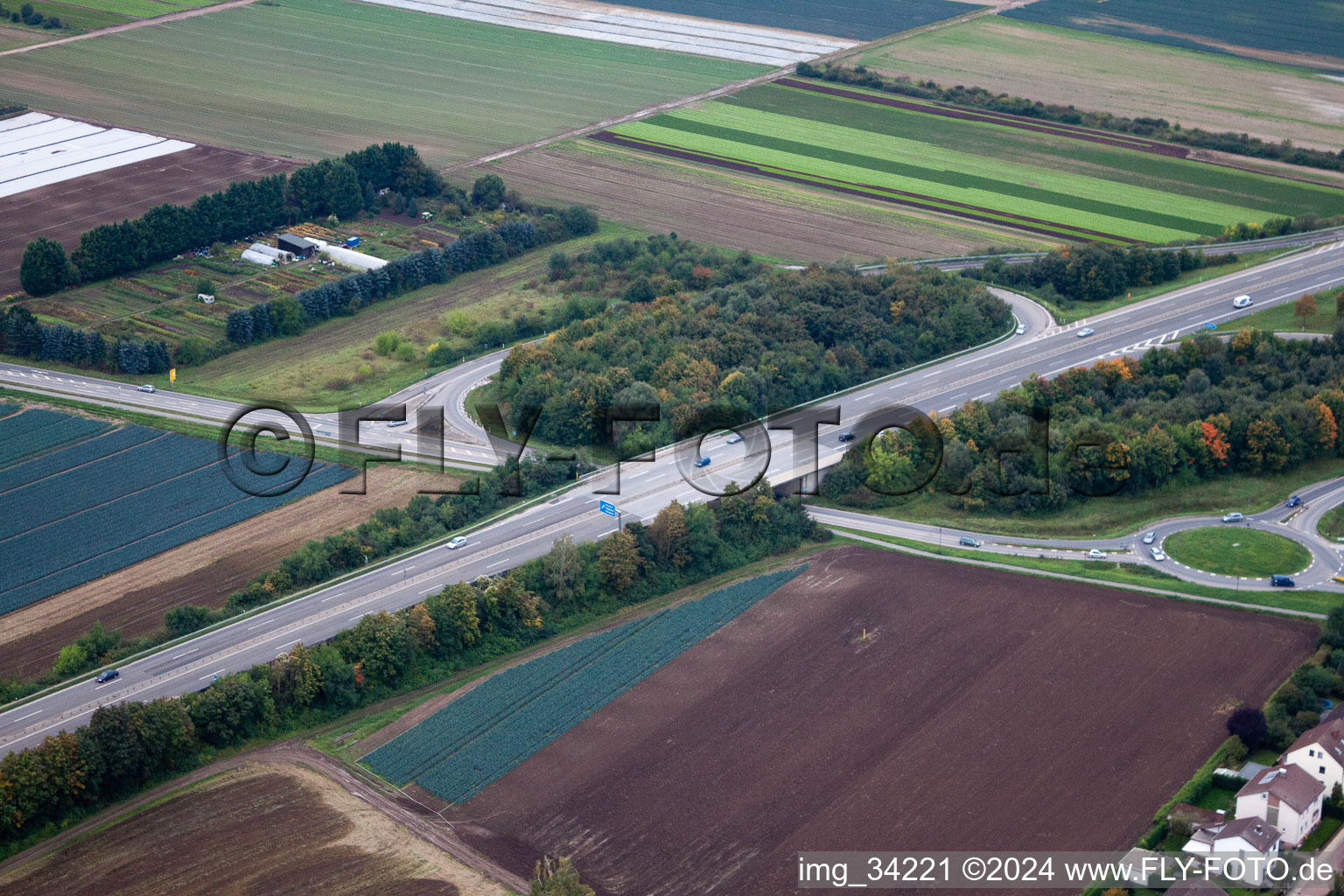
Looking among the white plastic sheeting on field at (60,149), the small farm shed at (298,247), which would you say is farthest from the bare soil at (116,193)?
the small farm shed at (298,247)

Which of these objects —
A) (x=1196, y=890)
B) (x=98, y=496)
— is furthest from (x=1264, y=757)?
(x=98, y=496)

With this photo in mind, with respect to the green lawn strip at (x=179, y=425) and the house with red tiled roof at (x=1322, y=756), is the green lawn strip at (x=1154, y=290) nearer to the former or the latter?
the green lawn strip at (x=179, y=425)

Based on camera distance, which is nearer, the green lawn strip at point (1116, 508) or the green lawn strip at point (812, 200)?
the green lawn strip at point (1116, 508)

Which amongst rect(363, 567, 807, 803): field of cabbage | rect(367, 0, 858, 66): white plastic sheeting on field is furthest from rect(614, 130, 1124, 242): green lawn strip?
rect(363, 567, 807, 803): field of cabbage

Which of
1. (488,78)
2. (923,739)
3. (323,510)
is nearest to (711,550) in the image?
(923,739)

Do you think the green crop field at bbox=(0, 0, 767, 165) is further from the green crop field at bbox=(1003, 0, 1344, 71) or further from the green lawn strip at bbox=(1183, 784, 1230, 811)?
the green lawn strip at bbox=(1183, 784, 1230, 811)

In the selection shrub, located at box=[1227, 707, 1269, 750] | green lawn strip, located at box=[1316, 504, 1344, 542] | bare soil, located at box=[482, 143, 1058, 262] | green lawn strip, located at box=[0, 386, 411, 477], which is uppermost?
bare soil, located at box=[482, 143, 1058, 262]
